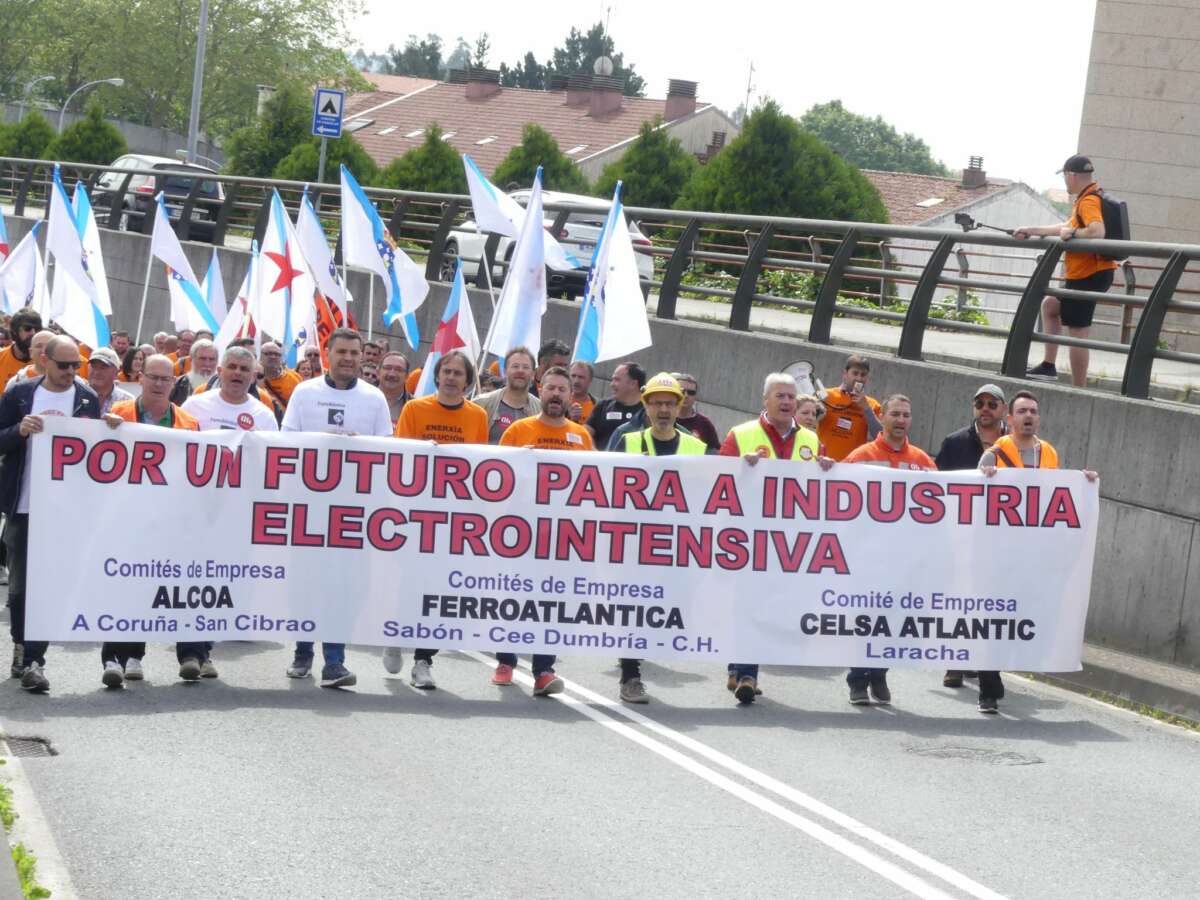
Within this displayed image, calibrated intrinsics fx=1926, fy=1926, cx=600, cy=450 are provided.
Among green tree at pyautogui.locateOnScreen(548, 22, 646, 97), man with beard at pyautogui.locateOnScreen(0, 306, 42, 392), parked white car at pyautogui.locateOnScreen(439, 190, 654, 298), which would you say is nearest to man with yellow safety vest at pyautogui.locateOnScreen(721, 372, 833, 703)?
man with beard at pyautogui.locateOnScreen(0, 306, 42, 392)

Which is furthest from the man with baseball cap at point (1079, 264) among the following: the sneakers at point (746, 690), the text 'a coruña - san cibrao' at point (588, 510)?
the sneakers at point (746, 690)

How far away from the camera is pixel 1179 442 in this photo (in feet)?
39.3

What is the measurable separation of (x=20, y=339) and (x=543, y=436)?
4.96 metres

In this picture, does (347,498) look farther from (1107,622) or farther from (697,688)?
(1107,622)

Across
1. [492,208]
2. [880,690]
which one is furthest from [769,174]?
[880,690]

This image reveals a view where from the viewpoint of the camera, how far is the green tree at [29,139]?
5578 centimetres

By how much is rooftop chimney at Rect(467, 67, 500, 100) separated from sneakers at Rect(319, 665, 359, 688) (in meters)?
79.5

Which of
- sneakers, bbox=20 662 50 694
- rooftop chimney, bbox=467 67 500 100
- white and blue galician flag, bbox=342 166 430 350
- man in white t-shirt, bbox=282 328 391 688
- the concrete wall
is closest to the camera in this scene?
sneakers, bbox=20 662 50 694

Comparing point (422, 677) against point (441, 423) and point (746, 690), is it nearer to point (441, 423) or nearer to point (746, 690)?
point (441, 423)

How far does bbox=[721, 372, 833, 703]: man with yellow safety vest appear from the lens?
34.8 feet

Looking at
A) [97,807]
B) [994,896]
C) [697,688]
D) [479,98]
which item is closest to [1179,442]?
[697,688]

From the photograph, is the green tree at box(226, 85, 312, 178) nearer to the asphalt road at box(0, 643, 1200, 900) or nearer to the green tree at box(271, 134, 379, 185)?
the green tree at box(271, 134, 379, 185)

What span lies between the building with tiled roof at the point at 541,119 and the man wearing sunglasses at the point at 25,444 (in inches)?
2637

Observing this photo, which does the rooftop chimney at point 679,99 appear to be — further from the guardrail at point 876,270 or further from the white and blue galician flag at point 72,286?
the white and blue galician flag at point 72,286
